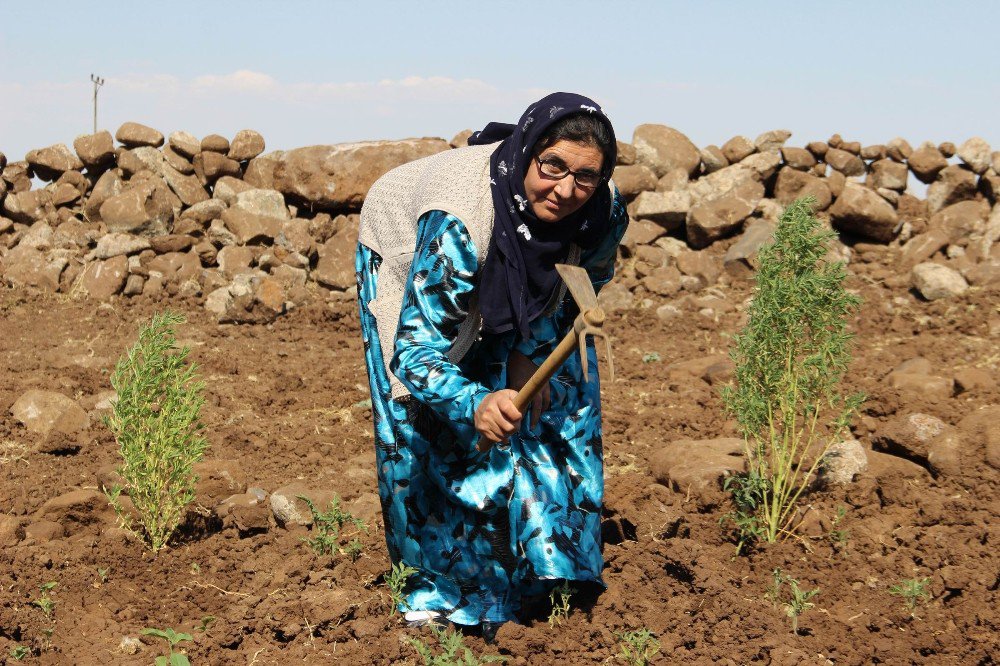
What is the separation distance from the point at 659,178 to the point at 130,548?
7638mm

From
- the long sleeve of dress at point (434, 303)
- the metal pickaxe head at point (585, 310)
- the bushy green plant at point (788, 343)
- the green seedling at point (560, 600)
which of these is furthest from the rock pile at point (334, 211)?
the metal pickaxe head at point (585, 310)

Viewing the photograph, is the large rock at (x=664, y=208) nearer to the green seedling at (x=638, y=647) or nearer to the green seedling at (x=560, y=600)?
the green seedling at (x=560, y=600)

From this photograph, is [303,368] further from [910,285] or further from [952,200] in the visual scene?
[952,200]

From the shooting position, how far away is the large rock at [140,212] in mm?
10180

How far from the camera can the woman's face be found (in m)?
3.26

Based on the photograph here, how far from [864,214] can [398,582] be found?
7.80 m

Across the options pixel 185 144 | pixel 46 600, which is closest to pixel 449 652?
pixel 46 600

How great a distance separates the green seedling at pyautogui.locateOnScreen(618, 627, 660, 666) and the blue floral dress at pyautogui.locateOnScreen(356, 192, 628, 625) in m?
0.24

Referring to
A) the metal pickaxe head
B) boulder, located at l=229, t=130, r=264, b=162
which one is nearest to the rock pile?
boulder, located at l=229, t=130, r=264, b=162

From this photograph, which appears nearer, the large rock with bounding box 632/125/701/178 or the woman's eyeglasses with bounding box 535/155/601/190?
the woman's eyeglasses with bounding box 535/155/601/190

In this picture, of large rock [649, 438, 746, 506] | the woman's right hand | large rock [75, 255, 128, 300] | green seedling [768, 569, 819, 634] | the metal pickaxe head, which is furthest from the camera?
large rock [75, 255, 128, 300]

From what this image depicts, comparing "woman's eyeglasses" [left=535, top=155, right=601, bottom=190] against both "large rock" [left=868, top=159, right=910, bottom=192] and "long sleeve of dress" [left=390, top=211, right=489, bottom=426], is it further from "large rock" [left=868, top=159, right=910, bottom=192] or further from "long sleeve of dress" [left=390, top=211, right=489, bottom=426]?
"large rock" [left=868, top=159, right=910, bottom=192]

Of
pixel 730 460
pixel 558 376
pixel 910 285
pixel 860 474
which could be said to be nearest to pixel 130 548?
pixel 558 376

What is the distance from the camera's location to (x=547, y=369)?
2887mm
